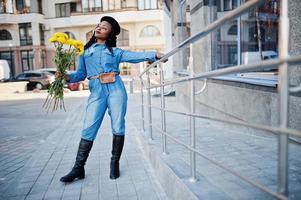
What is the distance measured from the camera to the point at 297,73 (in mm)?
3652

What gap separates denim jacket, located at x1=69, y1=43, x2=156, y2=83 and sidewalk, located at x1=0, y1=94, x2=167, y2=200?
1.30m

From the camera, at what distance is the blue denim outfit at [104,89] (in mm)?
3607

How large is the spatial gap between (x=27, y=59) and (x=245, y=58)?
36.2m

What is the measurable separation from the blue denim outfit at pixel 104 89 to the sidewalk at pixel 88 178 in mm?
584

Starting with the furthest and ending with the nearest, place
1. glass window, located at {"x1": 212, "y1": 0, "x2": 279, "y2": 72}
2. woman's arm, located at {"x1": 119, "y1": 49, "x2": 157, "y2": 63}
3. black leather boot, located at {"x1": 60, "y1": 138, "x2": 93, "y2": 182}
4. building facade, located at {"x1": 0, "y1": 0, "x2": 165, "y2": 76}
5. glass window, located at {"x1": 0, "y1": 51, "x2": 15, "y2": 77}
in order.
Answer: glass window, located at {"x1": 0, "y1": 51, "x2": 15, "y2": 77} → building facade, located at {"x1": 0, "y1": 0, "x2": 165, "y2": 76} → glass window, located at {"x1": 212, "y1": 0, "x2": 279, "y2": 72} → black leather boot, located at {"x1": 60, "y1": 138, "x2": 93, "y2": 182} → woman's arm, located at {"x1": 119, "y1": 49, "x2": 157, "y2": 63}

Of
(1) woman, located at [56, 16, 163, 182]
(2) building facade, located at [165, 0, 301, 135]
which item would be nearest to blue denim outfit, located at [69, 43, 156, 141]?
(1) woman, located at [56, 16, 163, 182]

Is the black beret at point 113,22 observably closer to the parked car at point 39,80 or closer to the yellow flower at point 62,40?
the yellow flower at point 62,40

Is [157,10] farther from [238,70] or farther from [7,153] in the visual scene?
[238,70]

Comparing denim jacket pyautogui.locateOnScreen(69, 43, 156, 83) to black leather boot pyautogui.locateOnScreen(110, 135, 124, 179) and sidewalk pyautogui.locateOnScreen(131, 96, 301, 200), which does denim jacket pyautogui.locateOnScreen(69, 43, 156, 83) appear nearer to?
black leather boot pyautogui.locateOnScreen(110, 135, 124, 179)

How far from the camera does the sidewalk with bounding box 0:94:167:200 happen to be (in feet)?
11.1

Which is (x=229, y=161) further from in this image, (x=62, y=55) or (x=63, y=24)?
(x=63, y=24)

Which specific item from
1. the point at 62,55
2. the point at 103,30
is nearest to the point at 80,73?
the point at 62,55

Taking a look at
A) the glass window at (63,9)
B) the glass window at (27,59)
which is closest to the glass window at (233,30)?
the glass window at (63,9)

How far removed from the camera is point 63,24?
3628cm
